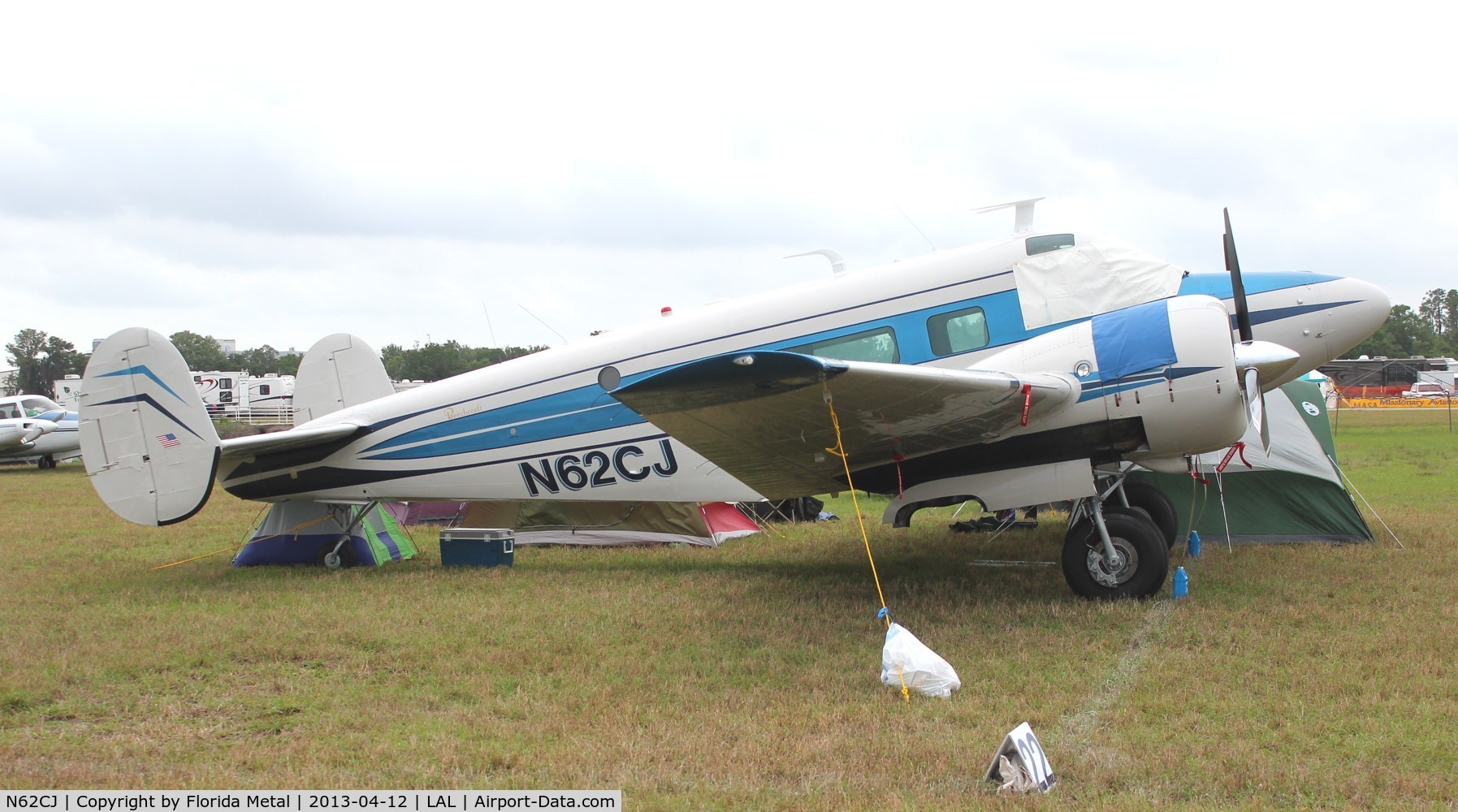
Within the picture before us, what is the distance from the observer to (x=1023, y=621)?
21.9ft

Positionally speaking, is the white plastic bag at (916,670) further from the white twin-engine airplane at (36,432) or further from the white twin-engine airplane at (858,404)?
the white twin-engine airplane at (36,432)

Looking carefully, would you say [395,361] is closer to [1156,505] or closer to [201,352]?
[201,352]

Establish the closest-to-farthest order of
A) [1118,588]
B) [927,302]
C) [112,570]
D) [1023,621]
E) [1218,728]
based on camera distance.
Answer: [1218,728] → [1023,621] → [1118,588] → [927,302] → [112,570]

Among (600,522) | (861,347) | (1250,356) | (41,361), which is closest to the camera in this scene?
(1250,356)

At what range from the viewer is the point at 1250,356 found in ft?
23.3

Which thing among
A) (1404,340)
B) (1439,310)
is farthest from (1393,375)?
(1439,310)

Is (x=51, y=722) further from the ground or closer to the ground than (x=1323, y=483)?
further from the ground

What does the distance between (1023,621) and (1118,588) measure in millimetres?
965

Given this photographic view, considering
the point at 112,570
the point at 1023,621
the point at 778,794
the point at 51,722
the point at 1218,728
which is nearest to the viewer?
the point at 778,794

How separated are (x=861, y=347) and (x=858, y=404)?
6.00 feet

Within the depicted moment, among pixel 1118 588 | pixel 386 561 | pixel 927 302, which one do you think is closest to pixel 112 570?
pixel 386 561

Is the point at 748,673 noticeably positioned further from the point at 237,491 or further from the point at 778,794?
the point at 237,491

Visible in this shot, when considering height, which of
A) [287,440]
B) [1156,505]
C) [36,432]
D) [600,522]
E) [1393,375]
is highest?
[36,432]

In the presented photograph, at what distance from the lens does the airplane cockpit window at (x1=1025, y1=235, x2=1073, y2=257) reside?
25.7ft
